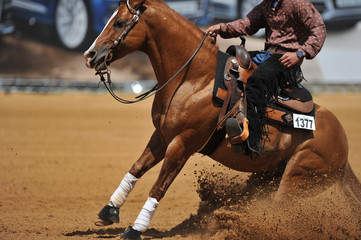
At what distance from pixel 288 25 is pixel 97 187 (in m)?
3.84

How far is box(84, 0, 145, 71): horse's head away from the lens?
4645mm

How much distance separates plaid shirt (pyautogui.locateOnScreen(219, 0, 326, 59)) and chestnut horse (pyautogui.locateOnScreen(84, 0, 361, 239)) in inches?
19.2

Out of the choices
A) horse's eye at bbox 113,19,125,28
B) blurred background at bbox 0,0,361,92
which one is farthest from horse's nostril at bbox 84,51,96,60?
blurred background at bbox 0,0,361,92

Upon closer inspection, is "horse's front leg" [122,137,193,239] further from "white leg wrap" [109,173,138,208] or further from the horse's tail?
the horse's tail

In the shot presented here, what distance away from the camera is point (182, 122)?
15.6ft

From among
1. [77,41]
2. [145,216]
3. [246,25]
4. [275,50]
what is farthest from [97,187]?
[77,41]

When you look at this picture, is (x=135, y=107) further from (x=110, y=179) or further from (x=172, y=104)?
(x=172, y=104)

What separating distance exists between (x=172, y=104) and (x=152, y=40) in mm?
647

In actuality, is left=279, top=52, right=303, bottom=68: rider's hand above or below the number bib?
above

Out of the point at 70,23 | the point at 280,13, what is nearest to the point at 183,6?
the point at 70,23

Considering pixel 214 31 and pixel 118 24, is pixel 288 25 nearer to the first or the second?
pixel 214 31

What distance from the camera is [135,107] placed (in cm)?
1491

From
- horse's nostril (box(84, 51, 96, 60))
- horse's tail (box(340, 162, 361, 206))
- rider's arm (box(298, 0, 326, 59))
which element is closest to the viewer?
horse's nostril (box(84, 51, 96, 60))

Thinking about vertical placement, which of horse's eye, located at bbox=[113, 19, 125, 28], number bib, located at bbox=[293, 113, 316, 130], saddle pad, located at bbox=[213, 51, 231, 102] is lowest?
number bib, located at bbox=[293, 113, 316, 130]
